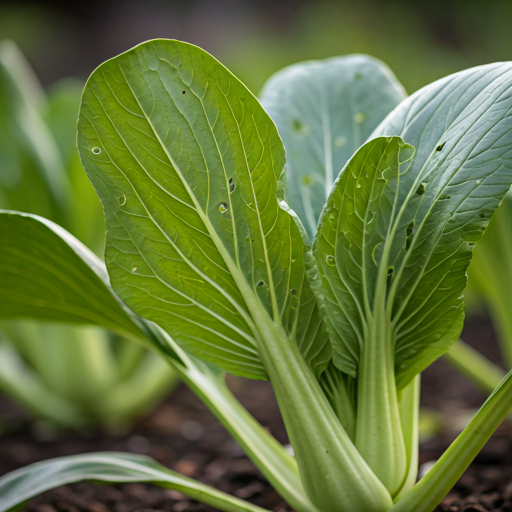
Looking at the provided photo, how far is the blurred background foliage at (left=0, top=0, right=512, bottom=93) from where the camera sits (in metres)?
3.17

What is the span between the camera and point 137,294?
49cm

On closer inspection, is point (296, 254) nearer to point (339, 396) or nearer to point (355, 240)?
point (355, 240)

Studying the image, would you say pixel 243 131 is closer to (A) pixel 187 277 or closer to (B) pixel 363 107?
(A) pixel 187 277

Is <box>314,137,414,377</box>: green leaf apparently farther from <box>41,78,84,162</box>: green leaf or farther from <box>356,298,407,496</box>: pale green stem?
<box>41,78,84,162</box>: green leaf

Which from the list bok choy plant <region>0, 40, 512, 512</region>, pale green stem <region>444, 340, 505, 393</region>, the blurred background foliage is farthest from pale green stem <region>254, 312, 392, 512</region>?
the blurred background foliage

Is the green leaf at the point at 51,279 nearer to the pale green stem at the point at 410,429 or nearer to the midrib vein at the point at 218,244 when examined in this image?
the midrib vein at the point at 218,244

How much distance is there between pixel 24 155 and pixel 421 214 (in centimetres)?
86

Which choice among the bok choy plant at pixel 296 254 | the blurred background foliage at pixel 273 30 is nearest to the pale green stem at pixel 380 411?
the bok choy plant at pixel 296 254

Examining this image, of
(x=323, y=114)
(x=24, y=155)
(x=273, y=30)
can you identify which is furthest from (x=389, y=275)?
(x=273, y=30)

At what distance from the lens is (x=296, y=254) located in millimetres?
472

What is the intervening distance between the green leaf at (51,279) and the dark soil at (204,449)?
0.28 meters

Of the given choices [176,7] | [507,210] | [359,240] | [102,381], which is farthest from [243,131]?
[176,7]

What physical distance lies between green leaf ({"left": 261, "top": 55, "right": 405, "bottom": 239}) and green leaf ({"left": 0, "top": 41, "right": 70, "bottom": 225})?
1.87 feet

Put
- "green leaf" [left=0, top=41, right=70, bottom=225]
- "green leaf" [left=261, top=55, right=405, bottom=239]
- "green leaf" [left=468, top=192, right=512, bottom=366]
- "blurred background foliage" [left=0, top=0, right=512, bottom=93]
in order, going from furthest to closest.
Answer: "blurred background foliage" [left=0, top=0, right=512, bottom=93]
"green leaf" [left=0, top=41, right=70, bottom=225]
"green leaf" [left=468, top=192, right=512, bottom=366]
"green leaf" [left=261, top=55, right=405, bottom=239]
